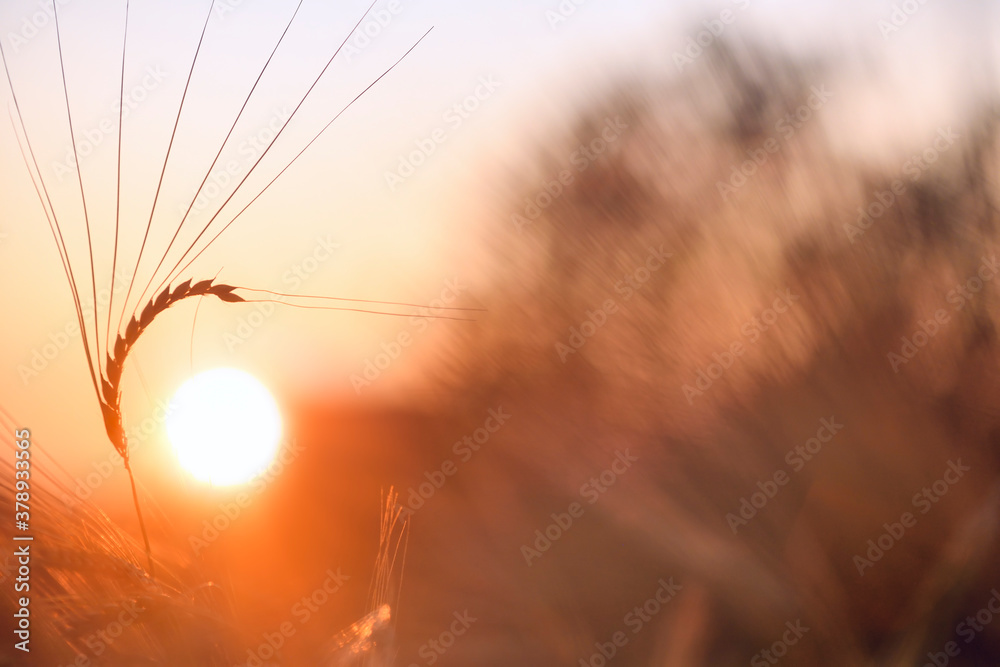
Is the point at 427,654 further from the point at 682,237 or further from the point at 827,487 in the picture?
the point at 682,237

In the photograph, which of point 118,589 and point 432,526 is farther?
point 432,526

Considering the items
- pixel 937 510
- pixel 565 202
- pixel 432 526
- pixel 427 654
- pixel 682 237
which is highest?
pixel 565 202

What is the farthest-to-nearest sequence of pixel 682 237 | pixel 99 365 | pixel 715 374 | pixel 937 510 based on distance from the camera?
pixel 682 237 < pixel 715 374 < pixel 937 510 < pixel 99 365

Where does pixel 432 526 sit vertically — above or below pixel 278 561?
below

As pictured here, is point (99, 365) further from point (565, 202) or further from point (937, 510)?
point (937, 510)

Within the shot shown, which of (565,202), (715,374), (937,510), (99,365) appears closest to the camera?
(99,365)

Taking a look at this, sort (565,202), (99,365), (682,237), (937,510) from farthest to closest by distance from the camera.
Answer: (565,202) → (682,237) → (937,510) → (99,365)

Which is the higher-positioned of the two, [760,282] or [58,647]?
[58,647]

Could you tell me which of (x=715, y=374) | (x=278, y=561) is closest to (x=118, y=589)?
(x=278, y=561)

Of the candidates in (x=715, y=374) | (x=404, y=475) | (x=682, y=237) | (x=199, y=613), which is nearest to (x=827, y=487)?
(x=715, y=374)
